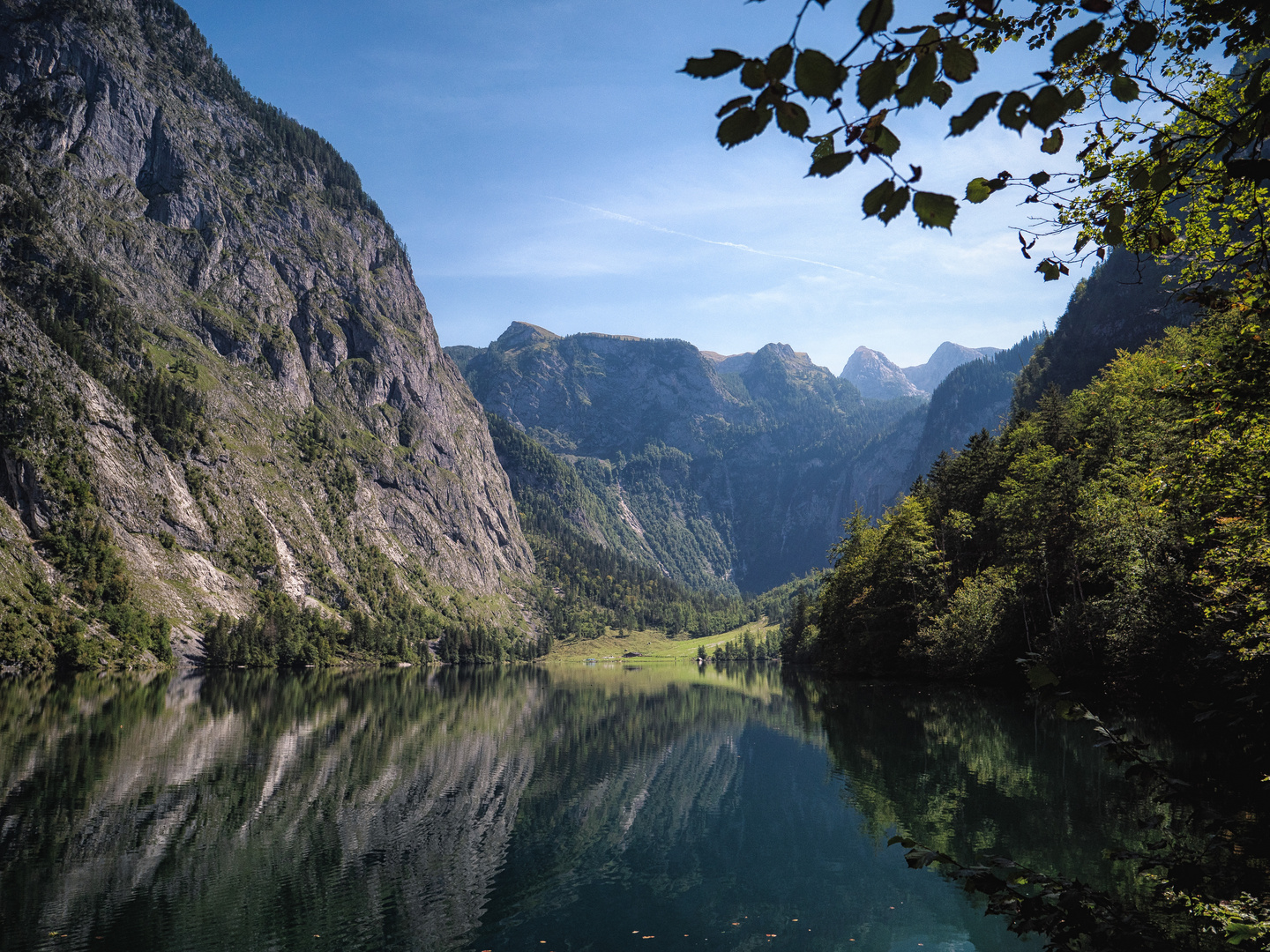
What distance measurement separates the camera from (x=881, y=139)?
3.13 meters

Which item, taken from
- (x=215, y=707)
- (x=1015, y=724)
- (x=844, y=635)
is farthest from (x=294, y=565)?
(x=1015, y=724)

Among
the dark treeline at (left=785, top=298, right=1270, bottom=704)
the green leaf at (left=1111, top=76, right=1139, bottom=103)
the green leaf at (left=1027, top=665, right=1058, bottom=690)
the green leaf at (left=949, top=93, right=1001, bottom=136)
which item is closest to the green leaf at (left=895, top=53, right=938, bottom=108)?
the green leaf at (left=949, top=93, right=1001, bottom=136)

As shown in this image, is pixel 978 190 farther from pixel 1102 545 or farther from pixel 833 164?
pixel 1102 545

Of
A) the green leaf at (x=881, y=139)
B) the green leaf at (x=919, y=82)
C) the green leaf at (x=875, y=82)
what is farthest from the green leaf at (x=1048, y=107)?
the green leaf at (x=875, y=82)

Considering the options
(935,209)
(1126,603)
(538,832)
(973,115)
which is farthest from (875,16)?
(1126,603)

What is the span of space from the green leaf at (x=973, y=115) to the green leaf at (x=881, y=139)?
0.29 metres

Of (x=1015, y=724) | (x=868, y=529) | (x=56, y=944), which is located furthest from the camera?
(x=868, y=529)

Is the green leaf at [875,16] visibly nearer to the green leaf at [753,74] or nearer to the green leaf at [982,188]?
the green leaf at [753,74]

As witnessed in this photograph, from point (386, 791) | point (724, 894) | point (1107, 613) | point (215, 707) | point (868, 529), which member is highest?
point (868, 529)

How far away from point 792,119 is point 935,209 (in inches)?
28.3

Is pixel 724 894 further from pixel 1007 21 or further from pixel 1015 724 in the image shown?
pixel 1015 724

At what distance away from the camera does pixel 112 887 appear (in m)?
19.1

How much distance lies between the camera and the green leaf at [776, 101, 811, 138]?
9.25ft

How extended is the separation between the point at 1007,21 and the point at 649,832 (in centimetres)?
2702
